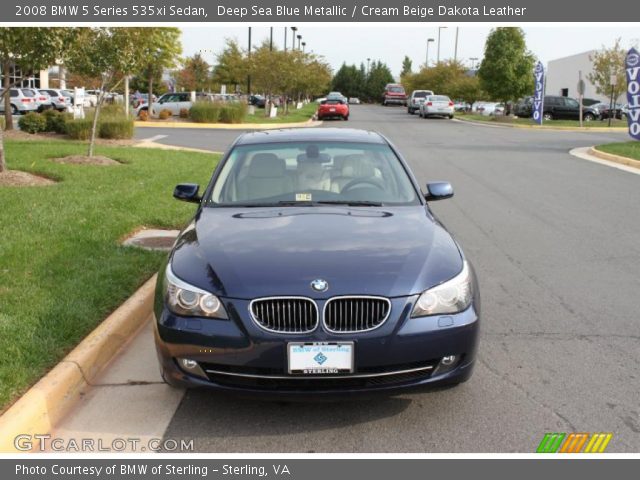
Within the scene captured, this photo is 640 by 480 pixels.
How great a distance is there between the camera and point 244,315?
351cm

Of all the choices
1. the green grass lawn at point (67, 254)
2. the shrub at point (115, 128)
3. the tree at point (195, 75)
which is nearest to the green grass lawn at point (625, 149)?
the green grass lawn at point (67, 254)

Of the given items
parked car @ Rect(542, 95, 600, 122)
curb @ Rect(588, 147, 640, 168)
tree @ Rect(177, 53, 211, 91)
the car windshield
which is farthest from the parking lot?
tree @ Rect(177, 53, 211, 91)

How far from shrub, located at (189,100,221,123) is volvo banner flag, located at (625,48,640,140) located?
1741 cm

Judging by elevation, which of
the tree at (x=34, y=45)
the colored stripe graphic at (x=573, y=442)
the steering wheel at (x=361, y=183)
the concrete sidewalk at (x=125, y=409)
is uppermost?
the tree at (x=34, y=45)

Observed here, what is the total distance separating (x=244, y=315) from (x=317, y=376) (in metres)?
0.49

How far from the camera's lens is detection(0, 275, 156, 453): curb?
11.5ft

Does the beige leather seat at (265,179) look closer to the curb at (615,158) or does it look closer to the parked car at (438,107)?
the curb at (615,158)

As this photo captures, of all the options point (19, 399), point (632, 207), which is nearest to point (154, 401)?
point (19, 399)

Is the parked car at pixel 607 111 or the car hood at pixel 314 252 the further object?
the parked car at pixel 607 111

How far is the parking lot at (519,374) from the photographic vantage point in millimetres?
3604

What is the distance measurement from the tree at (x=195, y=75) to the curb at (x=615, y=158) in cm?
4894

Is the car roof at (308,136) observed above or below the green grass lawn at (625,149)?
above

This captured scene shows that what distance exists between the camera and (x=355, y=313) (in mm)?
3523
